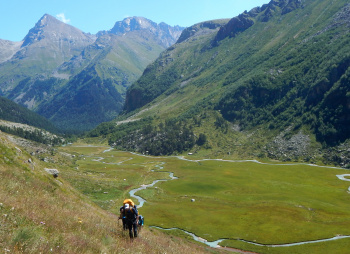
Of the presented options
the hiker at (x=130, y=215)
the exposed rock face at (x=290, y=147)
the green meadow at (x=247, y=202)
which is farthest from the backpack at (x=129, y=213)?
the exposed rock face at (x=290, y=147)

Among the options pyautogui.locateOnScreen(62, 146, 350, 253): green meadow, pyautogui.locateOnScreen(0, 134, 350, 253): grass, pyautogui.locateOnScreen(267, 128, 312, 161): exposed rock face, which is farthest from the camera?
pyautogui.locateOnScreen(267, 128, 312, 161): exposed rock face

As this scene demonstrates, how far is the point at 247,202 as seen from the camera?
255ft

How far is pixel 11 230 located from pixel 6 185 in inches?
351

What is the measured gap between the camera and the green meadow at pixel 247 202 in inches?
2099

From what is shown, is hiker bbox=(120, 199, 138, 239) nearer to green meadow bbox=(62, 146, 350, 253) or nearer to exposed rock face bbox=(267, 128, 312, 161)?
green meadow bbox=(62, 146, 350, 253)

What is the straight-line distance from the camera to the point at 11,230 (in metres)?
10.9

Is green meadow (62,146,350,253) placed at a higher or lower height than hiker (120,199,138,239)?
lower

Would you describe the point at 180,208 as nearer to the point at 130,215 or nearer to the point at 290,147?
the point at 130,215

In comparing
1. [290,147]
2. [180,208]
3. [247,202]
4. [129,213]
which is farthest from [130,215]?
[290,147]

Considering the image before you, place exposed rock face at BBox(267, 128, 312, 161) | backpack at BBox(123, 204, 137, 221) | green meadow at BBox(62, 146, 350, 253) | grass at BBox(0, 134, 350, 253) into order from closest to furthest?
grass at BBox(0, 134, 350, 253), backpack at BBox(123, 204, 137, 221), green meadow at BBox(62, 146, 350, 253), exposed rock face at BBox(267, 128, 312, 161)

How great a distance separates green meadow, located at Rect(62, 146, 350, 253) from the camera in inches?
2099

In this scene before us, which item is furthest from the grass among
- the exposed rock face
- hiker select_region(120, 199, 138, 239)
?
the exposed rock face

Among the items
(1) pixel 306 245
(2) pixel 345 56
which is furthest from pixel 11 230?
(2) pixel 345 56

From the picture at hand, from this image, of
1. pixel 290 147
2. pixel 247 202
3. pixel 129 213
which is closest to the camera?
pixel 129 213
